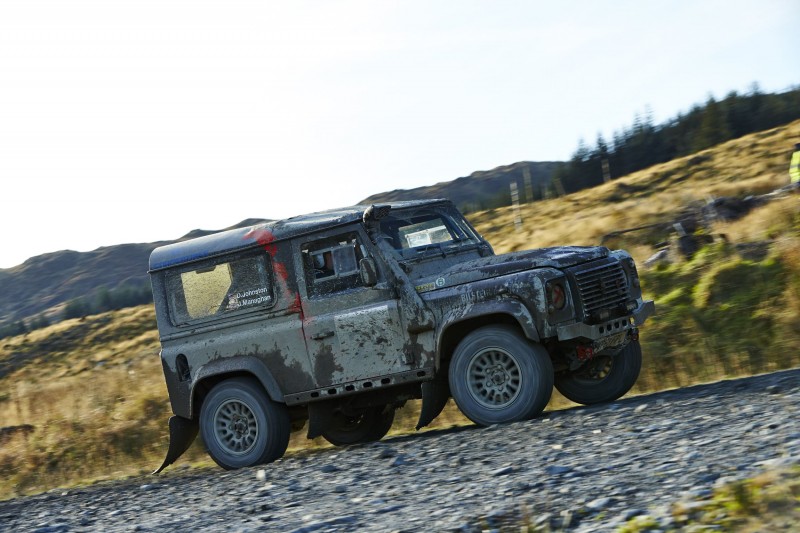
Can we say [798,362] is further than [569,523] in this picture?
Yes

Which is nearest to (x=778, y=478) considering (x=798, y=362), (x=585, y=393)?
(x=585, y=393)

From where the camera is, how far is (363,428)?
1123 cm

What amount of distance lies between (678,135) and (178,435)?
73657 mm

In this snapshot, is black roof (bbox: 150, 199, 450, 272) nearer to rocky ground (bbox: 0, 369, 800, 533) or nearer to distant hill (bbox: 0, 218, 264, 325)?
rocky ground (bbox: 0, 369, 800, 533)

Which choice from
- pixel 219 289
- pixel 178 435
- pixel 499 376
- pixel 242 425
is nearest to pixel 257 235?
pixel 219 289

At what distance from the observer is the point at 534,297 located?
855cm

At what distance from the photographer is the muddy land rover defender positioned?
8758mm

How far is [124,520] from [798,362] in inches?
283

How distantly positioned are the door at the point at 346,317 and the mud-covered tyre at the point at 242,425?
0.70m

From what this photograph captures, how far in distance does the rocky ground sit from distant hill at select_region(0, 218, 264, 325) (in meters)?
128

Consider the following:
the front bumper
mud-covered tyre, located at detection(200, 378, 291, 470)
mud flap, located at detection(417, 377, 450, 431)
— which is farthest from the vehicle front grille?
mud-covered tyre, located at detection(200, 378, 291, 470)

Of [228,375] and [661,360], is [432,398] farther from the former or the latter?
[661,360]

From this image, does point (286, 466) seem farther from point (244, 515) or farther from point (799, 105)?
point (799, 105)

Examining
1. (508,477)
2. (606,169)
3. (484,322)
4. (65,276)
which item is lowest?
(508,477)
